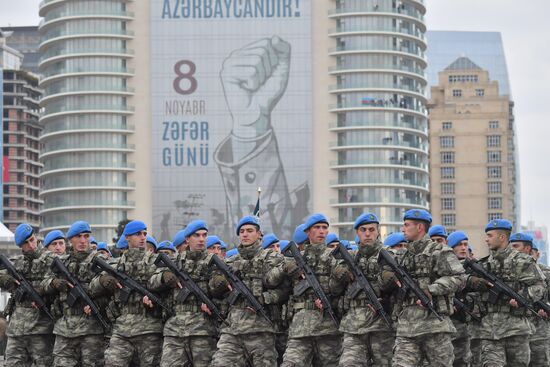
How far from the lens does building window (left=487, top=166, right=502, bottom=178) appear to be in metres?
175

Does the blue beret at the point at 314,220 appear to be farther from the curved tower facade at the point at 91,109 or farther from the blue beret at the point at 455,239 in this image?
the curved tower facade at the point at 91,109

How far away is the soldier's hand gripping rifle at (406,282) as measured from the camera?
1539cm

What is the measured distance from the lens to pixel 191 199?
5177 inches

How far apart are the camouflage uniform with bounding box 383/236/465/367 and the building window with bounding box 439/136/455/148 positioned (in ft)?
532

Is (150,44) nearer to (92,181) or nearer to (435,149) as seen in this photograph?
(92,181)

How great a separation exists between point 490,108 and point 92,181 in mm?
62897

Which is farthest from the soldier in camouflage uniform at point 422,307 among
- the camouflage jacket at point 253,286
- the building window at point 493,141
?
the building window at point 493,141

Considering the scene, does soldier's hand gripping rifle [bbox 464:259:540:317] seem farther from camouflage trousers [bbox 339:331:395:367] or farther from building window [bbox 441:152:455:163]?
building window [bbox 441:152:455:163]

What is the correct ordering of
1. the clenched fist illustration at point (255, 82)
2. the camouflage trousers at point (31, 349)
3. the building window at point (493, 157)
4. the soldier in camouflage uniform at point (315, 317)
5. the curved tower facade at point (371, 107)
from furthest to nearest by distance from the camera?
1. the building window at point (493, 157)
2. the clenched fist illustration at point (255, 82)
3. the curved tower facade at point (371, 107)
4. the camouflage trousers at point (31, 349)
5. the soldier in camouflage uniform at point (315, 317)

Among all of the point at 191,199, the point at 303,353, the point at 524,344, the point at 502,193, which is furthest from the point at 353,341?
the point at 502,193

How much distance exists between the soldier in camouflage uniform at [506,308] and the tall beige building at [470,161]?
15559 cm

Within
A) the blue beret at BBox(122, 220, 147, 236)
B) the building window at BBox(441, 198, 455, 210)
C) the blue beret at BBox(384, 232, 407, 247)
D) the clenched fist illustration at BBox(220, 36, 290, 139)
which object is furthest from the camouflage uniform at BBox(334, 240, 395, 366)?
the building window at BBox(441, 198, 455, 210)

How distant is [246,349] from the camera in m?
17.2

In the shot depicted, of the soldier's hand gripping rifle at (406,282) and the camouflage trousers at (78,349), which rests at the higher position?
the soldier's hand gripping rifle at (406,282)
